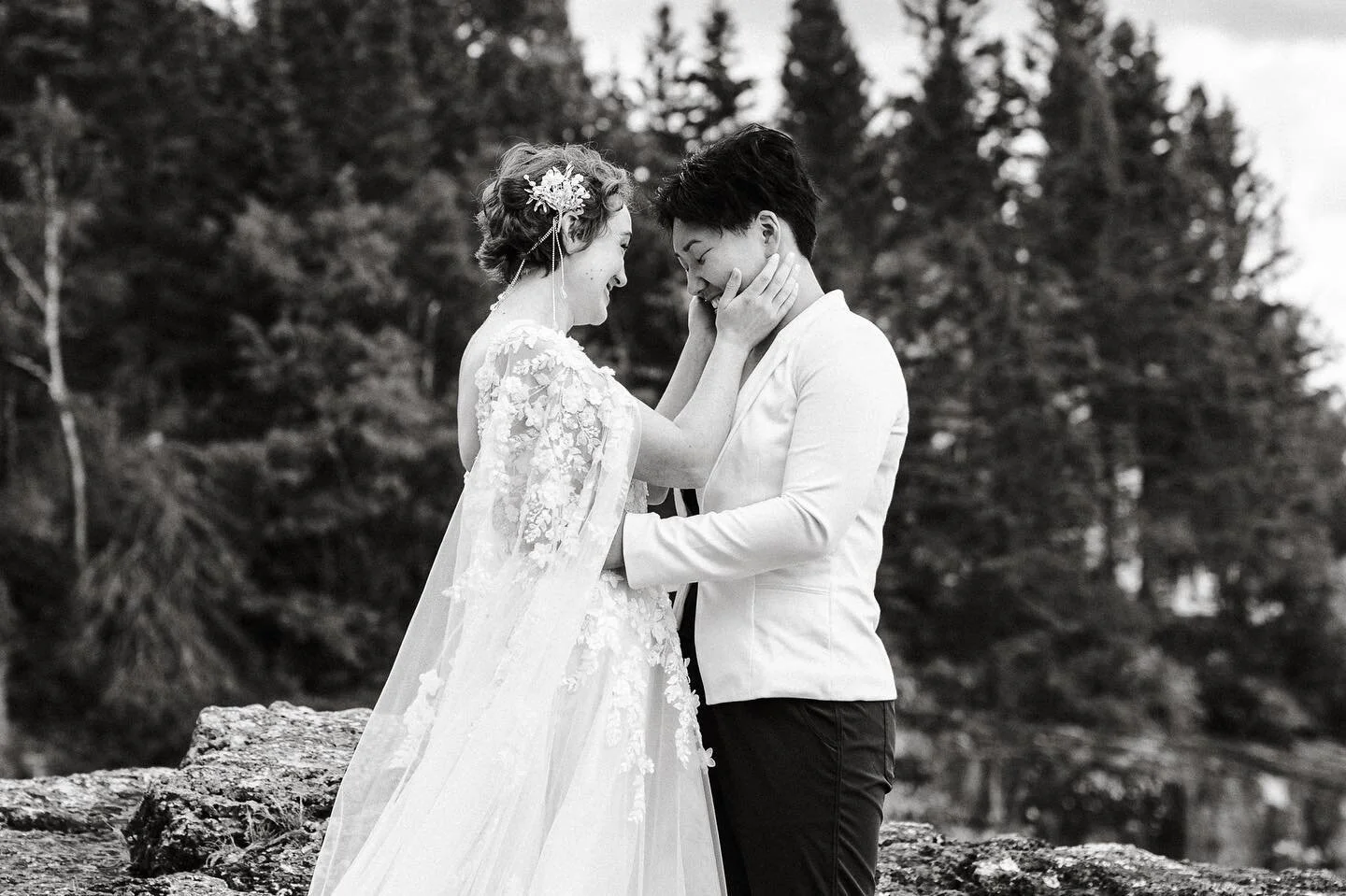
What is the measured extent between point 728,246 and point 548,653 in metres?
0.99

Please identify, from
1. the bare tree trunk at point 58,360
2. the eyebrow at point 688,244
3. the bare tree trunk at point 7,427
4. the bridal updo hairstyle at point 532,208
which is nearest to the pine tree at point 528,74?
the bare tree trunk at point 58,360

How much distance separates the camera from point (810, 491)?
2.67 meters

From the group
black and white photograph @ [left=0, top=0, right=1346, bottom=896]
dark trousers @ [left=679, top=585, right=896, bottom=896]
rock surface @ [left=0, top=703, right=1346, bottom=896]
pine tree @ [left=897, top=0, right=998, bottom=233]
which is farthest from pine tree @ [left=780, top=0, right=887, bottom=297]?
dark trousers @ [left=679, top=585, right=896, bottom=896]

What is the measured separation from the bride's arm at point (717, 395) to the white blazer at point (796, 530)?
0.04 meters

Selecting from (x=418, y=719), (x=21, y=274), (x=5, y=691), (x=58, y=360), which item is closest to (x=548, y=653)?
(x=418, y=719)

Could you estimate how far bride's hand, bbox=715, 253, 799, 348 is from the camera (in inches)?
117

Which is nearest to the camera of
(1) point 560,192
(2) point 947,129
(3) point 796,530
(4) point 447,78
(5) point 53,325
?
(3) point 796,530

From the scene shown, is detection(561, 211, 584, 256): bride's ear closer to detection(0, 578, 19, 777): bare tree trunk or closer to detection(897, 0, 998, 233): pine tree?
detection(0, 578, 19, 777): bare tree trunk

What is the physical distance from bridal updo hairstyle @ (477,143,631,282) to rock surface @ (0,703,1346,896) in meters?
1.70

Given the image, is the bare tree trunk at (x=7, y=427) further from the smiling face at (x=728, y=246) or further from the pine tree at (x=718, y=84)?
the smiling face at (x=728, y=246)

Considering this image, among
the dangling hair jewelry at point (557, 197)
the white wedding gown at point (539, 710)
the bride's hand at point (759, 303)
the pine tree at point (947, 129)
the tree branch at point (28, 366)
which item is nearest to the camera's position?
the white wedding gown at point (539, 710)

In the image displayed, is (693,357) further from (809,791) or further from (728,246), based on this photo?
(809,791)

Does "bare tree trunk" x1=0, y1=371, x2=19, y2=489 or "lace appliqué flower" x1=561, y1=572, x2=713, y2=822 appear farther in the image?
"bare tree trunk" x1=0, y1=371, x2=19, y2=489

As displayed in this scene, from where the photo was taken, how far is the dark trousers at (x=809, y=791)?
2727mm
